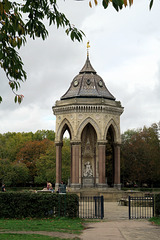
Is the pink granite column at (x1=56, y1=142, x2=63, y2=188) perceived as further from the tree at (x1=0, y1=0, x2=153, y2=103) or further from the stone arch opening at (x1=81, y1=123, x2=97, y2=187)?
the tree at (x1=0, y1=0, x2=153, y2=103)

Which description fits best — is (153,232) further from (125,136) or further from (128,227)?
(125,136)

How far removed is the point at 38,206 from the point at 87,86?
2631 centimetres

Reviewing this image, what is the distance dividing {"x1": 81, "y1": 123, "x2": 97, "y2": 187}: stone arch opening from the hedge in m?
23.4

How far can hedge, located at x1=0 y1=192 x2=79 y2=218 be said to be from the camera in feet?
58.3

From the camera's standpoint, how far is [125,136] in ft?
262

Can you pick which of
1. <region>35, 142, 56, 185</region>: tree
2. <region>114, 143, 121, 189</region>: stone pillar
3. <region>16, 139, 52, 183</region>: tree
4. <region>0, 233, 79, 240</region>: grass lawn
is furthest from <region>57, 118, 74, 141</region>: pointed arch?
<region>0, 233, 79, 240</region>: grass lawn

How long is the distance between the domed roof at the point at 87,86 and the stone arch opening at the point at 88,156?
3361mm

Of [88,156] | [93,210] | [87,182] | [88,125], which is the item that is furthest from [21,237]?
[88,125]

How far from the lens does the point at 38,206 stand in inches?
707

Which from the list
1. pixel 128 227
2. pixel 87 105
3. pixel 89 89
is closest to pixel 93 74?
pixel 89 89

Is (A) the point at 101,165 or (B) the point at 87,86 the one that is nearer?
(A) the point at 101,165

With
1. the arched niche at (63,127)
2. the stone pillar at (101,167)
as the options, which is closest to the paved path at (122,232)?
the stone pillar at (101,167)

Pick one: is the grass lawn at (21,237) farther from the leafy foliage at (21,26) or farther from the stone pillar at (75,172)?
the stone pillar at (75,172)

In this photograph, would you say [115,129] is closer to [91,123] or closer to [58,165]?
[91,123]
